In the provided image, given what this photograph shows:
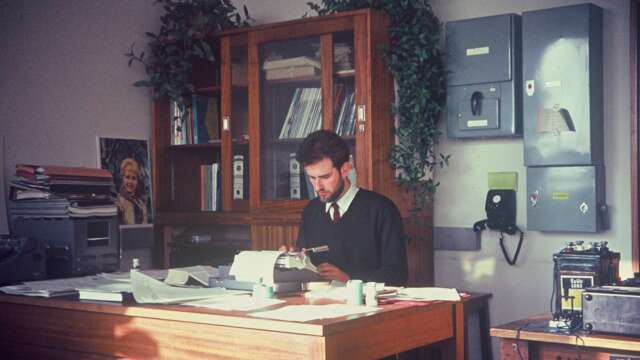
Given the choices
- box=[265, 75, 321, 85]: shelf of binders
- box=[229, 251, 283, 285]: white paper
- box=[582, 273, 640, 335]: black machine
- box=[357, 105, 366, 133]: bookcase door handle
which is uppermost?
box=[265, 75, 321, 85]: shelf of binders

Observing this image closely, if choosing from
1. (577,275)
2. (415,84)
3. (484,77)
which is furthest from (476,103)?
(577,275)

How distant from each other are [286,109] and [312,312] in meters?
2.38

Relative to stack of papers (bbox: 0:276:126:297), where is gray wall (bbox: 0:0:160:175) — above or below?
above

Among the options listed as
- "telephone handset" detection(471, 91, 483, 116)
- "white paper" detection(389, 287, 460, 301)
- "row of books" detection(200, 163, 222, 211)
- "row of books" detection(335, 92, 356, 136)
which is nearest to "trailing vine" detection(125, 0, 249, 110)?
"row of books" detection(200, 163, 222, 211)

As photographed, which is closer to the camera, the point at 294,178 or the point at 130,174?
the point at 294,178

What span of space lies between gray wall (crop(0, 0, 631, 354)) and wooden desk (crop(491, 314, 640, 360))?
4.46 ft

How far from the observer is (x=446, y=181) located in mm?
4438

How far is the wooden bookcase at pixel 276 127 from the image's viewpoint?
Answer: 13.9 ft

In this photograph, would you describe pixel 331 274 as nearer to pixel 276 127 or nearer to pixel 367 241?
pixel 367 241

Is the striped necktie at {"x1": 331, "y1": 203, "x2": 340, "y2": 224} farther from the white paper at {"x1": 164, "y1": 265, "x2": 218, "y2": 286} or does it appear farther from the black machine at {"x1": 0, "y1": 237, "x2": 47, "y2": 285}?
the black machine at {"x1": 0, "y1": 237, "x2": 47, "y2": 285}

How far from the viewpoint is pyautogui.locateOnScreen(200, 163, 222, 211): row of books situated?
4.91 meters

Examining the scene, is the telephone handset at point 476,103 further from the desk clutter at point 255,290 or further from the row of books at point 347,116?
the desk clutter at point 255,290

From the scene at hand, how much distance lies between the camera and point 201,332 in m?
2.42

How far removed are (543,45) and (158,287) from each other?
2235mm
